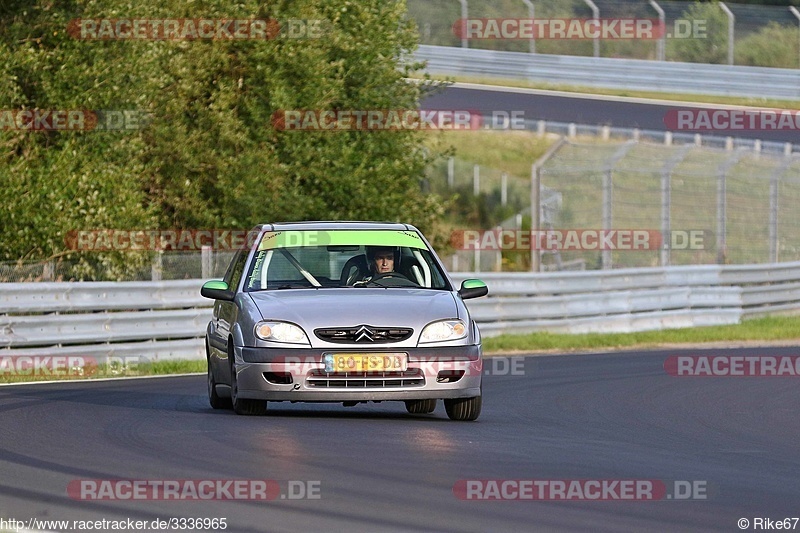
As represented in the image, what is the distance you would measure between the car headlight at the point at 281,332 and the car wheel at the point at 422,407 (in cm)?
170

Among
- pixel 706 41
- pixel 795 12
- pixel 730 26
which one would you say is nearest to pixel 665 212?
pixel 795 12

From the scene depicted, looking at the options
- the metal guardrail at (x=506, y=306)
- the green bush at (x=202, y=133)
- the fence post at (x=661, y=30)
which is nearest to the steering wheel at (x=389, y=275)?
the metal guardrail at (x=506, y=306)

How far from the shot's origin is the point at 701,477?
29.2ft

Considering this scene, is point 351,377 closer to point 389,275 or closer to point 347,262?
point 389,275

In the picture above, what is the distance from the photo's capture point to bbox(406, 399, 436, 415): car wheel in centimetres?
1284

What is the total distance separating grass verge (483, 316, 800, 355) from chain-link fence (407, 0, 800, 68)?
12.6 meters

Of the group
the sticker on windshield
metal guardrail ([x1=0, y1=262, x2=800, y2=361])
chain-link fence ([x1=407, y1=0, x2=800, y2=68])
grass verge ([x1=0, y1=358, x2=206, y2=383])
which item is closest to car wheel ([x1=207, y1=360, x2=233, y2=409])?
the sticker on windshield

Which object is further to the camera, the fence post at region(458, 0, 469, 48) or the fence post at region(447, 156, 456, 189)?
the fence post at region(447, 156, 456, 189)

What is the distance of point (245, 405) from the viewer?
12.0 m

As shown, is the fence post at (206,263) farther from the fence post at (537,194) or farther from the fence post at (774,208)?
the fence post at (774,208)

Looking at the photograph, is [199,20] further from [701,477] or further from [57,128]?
[701,477]

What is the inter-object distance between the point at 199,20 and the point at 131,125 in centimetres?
337

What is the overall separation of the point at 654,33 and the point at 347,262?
114 feet

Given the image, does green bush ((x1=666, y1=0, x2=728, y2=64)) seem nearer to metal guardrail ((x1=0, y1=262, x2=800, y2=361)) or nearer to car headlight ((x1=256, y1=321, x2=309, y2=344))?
metal guardrail ((x1=0, y1=262, x2=800, y2=361))
